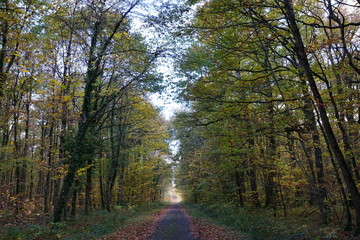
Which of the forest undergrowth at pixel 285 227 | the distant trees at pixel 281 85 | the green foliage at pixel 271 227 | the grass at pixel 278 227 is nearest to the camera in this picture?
the distant trees at pixel 281 85

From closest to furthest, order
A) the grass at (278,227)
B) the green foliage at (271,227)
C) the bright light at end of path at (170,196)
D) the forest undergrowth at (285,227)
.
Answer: the forest undergrowth at (285,227) < the grass at (278,227) < the green foliage at (271,227) < the bright light at end of path at (170,196)

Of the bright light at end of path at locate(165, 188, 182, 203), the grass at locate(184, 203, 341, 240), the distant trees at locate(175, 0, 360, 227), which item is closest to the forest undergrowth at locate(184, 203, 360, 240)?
the grass at locate(184, 203, 341, 240)

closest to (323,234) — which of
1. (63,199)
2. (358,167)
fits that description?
(358,167)

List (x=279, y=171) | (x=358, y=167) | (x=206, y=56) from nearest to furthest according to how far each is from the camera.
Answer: (x=358, y=167), (x=206, y=56), (x=279, y=171)

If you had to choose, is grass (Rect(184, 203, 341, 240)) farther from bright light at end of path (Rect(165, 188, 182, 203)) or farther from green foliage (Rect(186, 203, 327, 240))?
bright light at end of path (Rect(165, 188, 182, 203))

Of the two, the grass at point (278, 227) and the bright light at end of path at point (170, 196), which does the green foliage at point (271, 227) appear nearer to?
the grass at point (278, 227)

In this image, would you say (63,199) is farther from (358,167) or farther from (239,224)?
(358,167)

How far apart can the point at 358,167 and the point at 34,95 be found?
69.0 feet

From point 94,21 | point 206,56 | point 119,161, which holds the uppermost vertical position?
point 94,21

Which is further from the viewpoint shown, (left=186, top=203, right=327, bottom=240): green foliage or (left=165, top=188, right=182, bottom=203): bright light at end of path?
(left=165, top=188, right=182, bottom=203): bright light at end of path

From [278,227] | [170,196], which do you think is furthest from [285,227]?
[170,196]

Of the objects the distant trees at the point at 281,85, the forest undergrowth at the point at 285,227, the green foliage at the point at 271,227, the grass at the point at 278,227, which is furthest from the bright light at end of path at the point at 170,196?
the distant trees at the point at 281,85

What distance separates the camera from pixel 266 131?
9758 mm

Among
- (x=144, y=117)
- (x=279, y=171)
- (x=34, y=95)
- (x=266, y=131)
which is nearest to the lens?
(x=266, y=131)
